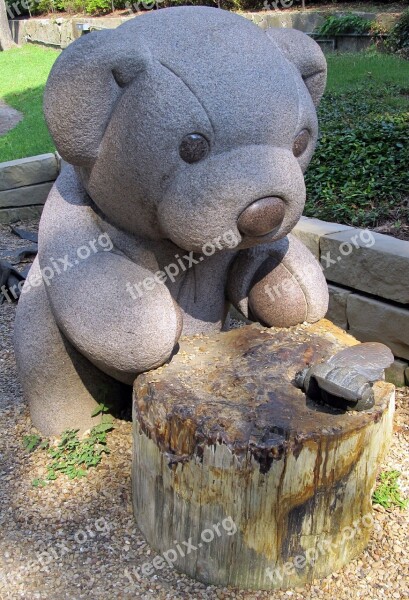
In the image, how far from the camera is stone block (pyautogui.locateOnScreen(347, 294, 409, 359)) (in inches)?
127

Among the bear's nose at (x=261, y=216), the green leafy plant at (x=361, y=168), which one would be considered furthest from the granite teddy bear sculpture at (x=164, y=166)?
the green leafy plant at (x=361, y=168)

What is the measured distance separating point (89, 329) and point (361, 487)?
1047 mm

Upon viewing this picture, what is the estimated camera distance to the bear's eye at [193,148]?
2.02 m

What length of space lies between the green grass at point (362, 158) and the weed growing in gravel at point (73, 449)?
1994 mm

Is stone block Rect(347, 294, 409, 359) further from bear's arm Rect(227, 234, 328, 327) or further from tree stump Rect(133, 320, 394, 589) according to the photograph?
tree stump Rect(133, 320, 394, 589)

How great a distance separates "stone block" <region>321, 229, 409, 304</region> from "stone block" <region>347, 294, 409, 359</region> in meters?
0.05

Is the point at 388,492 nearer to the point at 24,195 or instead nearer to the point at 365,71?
the point at 24,195

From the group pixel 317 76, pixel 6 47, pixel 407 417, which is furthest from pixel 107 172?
pixel 6 47

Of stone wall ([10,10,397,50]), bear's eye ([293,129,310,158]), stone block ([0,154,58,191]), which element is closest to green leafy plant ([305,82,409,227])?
bear's eye ([293,129,310,158])

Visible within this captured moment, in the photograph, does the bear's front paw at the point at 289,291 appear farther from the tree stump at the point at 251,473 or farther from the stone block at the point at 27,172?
the stone block at the point at 27,172

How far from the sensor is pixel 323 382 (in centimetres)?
208

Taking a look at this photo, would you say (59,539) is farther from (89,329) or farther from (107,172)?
(107,172)

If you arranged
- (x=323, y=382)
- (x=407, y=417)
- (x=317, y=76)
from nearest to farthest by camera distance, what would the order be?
(x=323, y=382), (x=317, y=76), (x=407, y=417)

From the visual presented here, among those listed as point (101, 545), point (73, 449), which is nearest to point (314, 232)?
point (73, 449)
